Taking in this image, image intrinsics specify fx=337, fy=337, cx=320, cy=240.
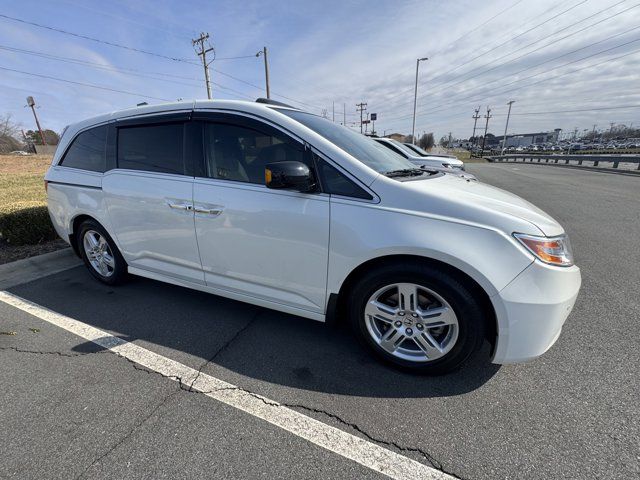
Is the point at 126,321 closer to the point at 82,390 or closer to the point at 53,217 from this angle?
the point at 82,390

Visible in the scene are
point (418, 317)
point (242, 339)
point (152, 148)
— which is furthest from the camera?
point (152, 148)

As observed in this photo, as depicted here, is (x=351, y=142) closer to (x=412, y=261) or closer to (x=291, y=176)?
(x=291, y=176)

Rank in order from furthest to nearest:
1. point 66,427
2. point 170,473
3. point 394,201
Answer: point 394,201, point 66,427, point 170,473

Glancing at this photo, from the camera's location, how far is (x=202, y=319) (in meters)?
3.10

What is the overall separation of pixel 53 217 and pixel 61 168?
27.1 inches

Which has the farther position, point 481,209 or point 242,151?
point 242,151

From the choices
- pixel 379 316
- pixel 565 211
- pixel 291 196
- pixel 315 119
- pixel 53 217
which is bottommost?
pixel 565 211

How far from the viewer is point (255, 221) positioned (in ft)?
8.25

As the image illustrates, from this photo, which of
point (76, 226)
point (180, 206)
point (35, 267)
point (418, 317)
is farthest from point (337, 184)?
point (35, 267)

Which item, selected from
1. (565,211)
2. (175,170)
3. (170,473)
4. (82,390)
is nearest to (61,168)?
(175,170)

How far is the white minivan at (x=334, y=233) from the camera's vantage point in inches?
79.2

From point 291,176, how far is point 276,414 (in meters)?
1.48

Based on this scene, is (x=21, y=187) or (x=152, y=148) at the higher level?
(x=152, y=148)

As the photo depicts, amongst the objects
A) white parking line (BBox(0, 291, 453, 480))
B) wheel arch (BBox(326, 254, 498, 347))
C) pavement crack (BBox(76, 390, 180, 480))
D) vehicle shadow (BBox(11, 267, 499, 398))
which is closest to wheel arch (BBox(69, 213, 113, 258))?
vehicle shadow (BBox(11, 267, 499, 398))
